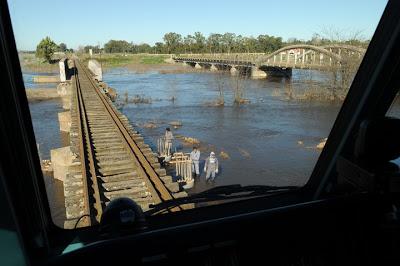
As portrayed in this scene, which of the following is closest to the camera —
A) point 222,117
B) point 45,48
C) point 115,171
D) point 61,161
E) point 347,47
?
point 45,48

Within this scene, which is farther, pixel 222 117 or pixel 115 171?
pixel 222 117

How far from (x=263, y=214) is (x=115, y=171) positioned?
5269mm

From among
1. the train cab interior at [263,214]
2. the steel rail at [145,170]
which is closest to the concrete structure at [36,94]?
the train cab interior at [263,214]

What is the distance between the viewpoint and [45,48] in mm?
2096

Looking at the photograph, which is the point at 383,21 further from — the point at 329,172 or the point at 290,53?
the point at 290,53

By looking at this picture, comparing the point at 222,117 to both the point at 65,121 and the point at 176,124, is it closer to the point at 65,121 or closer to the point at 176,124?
the point at 176,124

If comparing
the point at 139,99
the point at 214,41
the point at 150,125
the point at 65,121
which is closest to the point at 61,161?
the point at 214,41

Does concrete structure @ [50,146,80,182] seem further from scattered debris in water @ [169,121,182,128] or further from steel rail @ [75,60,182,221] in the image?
scattered debris in water @ [169,121,182,128]

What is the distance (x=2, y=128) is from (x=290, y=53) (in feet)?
8.93

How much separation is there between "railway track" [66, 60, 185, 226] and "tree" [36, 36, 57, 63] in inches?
39.8

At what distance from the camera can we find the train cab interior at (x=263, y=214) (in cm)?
159

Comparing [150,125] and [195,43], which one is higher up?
[195,43]

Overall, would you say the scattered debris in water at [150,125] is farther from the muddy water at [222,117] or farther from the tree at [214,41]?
the tree at [214,41]

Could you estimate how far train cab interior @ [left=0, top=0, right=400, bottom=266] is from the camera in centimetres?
159
